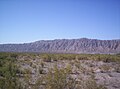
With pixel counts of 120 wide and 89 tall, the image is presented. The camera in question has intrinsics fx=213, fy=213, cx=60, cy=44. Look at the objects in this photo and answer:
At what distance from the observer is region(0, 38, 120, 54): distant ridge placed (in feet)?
474

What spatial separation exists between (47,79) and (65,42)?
157851 mm

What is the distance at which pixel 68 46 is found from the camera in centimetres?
15825

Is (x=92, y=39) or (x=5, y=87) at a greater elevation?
(x=92, y=39)

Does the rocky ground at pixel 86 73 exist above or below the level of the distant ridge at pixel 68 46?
below

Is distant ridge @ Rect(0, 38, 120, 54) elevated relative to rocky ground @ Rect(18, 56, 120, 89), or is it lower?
elevated

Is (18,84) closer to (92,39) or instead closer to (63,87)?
(63,87)

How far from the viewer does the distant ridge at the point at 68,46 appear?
14438 cm

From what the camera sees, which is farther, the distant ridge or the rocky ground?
the distant ridge

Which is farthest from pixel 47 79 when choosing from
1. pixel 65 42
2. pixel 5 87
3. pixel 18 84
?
pixel 65 42

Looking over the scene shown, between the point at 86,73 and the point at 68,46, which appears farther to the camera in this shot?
the point at 68,46

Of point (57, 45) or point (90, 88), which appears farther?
point (57, 45)

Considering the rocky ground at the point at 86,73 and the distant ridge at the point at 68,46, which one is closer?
the rocky ground at the point at 86,73

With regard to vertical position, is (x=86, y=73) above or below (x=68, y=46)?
below

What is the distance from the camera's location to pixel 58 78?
9875 mm
